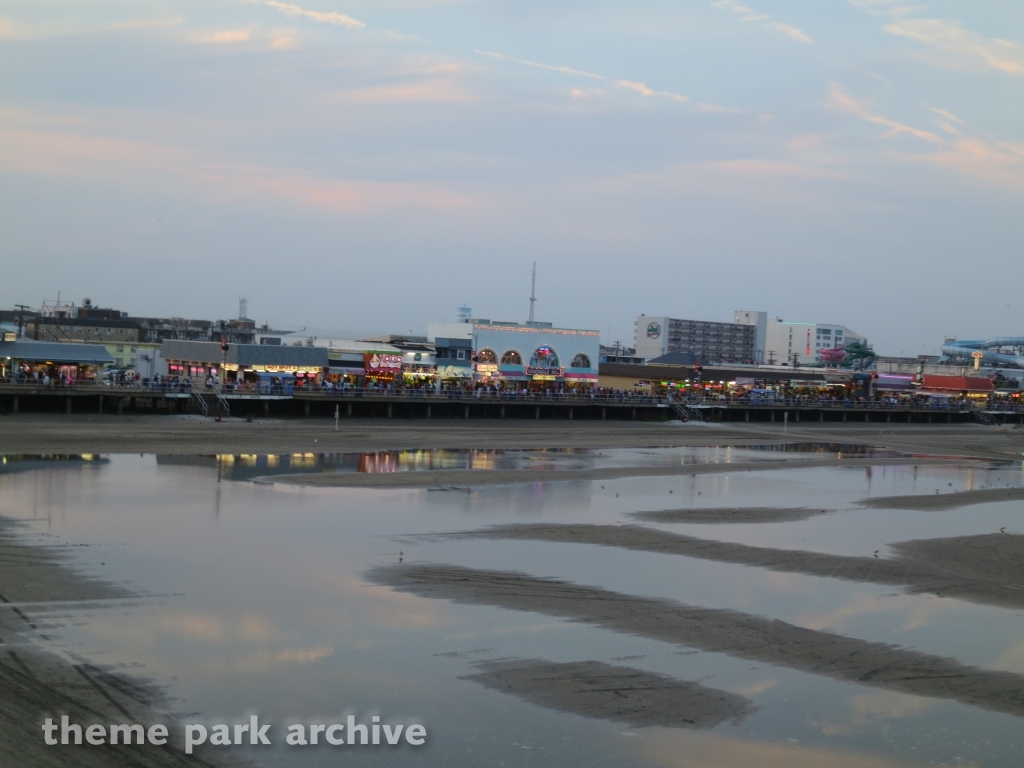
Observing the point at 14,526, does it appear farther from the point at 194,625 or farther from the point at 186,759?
the point at 186,759

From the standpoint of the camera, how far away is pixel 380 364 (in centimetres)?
6519

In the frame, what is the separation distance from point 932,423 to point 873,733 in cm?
7786

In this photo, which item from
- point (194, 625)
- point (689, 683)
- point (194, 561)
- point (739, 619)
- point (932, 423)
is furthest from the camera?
point (932, 423)

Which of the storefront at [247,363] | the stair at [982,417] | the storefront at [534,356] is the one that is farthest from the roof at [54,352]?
the stair at [982,417]

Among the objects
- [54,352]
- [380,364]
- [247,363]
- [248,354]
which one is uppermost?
[248,354]

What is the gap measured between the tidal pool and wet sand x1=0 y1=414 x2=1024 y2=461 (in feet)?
39.1

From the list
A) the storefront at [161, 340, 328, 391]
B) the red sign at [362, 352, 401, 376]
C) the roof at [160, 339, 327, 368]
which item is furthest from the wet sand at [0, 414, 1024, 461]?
the roof at [160, 339, 327, 368]

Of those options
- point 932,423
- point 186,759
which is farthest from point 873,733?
point 932,423

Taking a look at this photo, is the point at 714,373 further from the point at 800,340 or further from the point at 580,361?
the point at 800,340

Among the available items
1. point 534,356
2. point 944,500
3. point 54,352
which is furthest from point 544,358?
point 944,500

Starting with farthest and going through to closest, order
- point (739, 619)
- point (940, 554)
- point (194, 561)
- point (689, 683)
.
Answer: point (940, 554) < point (194, 561) < point (739, 619) < point (689, 683)

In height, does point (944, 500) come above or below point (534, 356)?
below

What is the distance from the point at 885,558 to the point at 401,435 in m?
30.7

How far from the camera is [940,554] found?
2262cm
